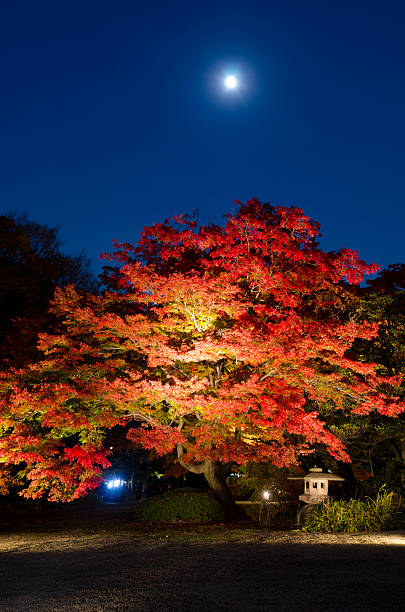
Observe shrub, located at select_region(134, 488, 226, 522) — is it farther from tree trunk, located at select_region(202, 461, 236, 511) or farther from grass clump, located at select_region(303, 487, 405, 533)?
grass clump, located at select_region(303, 487, 405, 533)

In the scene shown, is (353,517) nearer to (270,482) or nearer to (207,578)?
(270,482)

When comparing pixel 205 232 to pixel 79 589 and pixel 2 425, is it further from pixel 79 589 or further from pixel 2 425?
pixel 79 589

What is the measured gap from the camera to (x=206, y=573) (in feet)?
18.1

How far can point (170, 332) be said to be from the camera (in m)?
11.5

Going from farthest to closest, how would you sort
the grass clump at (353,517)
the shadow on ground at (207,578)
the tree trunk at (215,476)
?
the tree trunk at (215,476) → the grass clump at (353,517) → the shadow on ground at (207,578)

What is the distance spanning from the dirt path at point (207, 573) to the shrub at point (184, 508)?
134 inches

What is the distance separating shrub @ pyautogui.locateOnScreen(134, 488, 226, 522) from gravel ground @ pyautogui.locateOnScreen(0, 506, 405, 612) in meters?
3.22

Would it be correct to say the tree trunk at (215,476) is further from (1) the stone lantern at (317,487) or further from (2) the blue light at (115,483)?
(2) the blue light at (115,483)

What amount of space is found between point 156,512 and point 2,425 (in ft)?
14.4

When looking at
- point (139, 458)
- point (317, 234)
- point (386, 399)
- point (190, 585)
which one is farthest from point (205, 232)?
point (139, 458)

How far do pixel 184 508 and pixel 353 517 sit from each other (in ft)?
13.9

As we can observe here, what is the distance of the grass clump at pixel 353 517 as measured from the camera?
9711 mm

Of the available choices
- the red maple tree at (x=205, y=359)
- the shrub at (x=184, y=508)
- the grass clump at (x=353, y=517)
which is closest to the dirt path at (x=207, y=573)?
the grass clump at (x=353, y=517)

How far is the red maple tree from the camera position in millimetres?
9977
